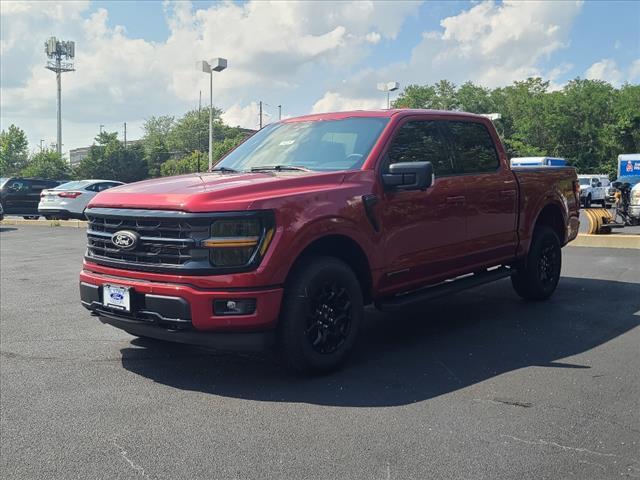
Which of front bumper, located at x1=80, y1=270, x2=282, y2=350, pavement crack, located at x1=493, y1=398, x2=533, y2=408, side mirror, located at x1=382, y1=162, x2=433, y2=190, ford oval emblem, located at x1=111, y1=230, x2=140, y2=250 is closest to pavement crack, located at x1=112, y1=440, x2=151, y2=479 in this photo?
front bumper, located at x1=80, y1=270, x2=282, y2=350

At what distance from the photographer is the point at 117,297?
15.1 feet

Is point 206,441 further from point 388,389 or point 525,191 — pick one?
point 525,191

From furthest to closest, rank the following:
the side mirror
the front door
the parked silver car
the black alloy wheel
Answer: the parked silver car, the front door, the side mirror, the black alloy wheel

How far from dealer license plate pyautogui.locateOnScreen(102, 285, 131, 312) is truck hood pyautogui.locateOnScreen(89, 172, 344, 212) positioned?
59 cm

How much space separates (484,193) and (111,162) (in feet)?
200

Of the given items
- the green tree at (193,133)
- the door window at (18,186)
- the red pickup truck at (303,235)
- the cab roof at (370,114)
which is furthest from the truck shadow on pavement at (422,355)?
the green tree at (193,133)

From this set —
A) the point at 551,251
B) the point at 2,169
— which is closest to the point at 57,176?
the point at 2,169

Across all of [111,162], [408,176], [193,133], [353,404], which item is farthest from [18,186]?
[193,133]

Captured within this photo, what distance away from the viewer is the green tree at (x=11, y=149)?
77.4m

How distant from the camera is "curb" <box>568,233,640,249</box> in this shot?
1194 centimetres

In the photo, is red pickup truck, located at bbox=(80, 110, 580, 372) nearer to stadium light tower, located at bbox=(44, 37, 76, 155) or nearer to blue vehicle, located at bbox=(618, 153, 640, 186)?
blue vehicle, located at bbox=(618, 153, 640, 186)

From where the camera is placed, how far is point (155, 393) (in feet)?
14.4

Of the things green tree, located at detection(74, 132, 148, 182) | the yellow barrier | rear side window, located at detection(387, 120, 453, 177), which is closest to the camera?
rear side window, located at detection(387, 120, 453, 177)

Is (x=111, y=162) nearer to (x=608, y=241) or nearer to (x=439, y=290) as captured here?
(x=608, y=241)
